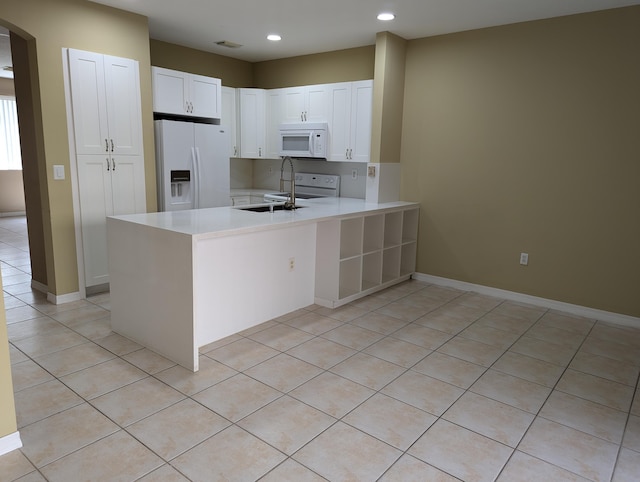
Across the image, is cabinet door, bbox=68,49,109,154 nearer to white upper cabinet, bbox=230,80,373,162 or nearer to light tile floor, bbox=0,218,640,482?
light tile floor, bbox=0,218,640,482

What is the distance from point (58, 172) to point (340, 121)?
9.56 feet

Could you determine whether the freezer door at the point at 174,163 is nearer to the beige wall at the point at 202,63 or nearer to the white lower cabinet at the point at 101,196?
the white lower cabinet at the point at 101,196

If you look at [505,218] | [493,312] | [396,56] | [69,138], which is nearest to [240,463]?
[493,312]

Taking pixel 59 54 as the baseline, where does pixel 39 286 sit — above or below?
below

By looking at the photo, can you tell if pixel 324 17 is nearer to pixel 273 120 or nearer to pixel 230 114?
pixel 273 120

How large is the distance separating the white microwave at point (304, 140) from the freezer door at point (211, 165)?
2.72 feet

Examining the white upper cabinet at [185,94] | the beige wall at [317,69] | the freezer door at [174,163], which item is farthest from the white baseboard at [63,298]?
the beige wall at [317,69]

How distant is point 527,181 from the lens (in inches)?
167

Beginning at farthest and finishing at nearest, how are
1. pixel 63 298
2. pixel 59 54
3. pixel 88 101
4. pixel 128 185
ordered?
pixel 128 185 → pixel 63 298 → pixel 88 101 → pixel 59 54

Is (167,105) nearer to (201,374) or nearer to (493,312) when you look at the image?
(201,374)

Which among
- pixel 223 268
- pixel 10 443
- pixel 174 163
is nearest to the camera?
pixel 10 443

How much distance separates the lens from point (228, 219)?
10.6ft

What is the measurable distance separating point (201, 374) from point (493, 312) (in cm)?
269

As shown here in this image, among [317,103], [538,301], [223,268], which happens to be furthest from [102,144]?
[538,301]
